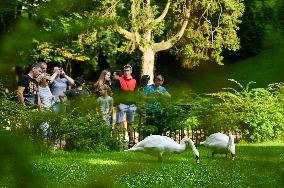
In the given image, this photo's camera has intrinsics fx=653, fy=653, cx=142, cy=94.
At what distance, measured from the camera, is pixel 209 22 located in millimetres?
1308

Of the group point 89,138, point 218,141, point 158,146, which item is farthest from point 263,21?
point 89,138

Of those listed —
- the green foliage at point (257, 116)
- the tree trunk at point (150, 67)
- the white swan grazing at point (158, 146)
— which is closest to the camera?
the tree trunk at point (150, 67)

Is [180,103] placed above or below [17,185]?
above

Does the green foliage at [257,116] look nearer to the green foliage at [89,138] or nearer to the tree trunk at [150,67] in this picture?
the tree trunk at [150,67]

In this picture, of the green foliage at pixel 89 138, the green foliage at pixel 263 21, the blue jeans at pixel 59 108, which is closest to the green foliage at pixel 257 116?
the green foliage at pixel 89 138

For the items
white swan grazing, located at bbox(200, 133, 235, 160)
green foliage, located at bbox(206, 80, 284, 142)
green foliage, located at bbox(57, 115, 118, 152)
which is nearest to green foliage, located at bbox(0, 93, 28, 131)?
white swan grazing, located at bbox(200, 133, 235, 160)

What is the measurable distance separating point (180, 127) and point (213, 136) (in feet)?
8.27

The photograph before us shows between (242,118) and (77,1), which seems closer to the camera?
(77,1)

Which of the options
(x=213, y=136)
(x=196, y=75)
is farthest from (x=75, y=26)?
(x=213, y=136)

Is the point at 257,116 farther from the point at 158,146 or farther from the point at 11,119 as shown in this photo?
the point at 11,119

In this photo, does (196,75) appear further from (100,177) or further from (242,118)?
(242,118)

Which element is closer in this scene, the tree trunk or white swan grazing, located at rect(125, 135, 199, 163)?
the tree trunk

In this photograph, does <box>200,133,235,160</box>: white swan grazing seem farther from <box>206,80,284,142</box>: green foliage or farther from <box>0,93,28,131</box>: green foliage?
<box>0,93,28,131</box>: green foliage

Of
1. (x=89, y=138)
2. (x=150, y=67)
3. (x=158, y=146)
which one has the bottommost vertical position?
(x=158, y=146)
